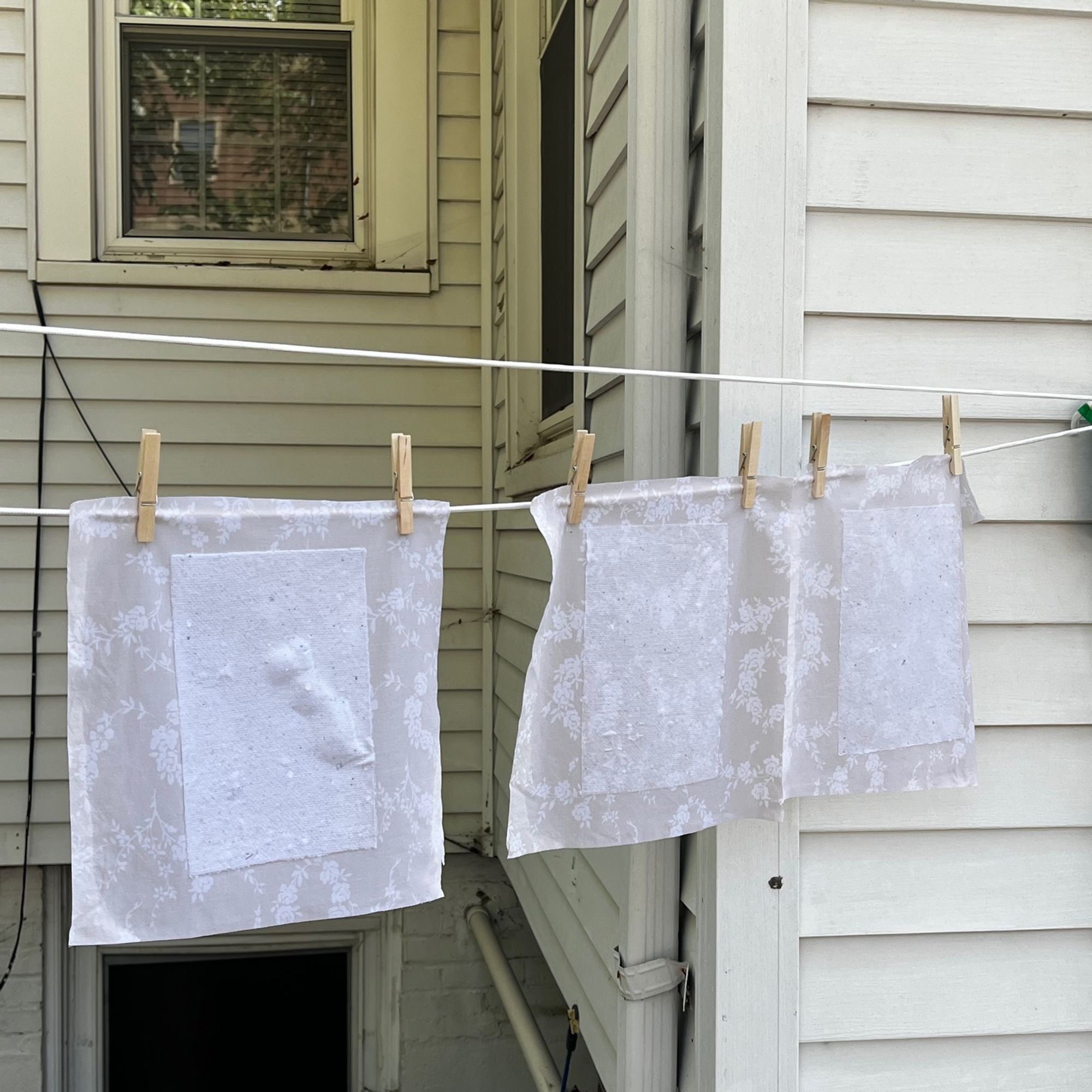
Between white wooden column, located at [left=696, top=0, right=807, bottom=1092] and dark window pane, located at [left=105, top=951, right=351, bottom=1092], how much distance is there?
246cm

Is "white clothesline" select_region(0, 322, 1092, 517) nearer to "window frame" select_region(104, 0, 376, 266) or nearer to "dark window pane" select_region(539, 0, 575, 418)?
"dark window pane" select_region(539, 0, 575, 418)

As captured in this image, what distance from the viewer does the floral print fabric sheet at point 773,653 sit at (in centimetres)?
132

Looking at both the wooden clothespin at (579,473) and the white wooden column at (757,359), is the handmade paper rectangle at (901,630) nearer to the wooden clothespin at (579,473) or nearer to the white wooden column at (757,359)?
the white wooden column at (757,359)

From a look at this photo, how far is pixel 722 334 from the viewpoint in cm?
146

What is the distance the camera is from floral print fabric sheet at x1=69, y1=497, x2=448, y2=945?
3.75ft

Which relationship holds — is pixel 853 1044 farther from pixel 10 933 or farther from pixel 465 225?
pixel 10 933

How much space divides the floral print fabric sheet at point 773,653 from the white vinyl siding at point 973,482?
131 millimetres

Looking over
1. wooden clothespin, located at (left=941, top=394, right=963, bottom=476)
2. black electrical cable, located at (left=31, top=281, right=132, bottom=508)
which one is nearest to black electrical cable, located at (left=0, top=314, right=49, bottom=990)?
black electrical cable, located at (left=31, top=281, right=132, bottom=508)

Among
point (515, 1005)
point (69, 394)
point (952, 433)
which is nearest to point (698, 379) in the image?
point (952, 433)

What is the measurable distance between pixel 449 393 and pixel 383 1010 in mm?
2163

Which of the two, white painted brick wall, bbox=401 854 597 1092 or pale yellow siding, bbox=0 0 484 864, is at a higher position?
pale yellow siding, bbox=0 0 484 864

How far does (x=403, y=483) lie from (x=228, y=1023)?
311cm

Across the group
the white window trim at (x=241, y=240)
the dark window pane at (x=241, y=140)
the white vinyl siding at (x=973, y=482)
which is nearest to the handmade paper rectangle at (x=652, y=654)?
the white vinyl siding at (x=973, y=482)

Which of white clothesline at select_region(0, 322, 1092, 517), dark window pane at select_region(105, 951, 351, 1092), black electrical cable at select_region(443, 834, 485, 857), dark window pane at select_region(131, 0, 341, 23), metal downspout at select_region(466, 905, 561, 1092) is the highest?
dark window pane at select_region(131, 0, 341, 23)
